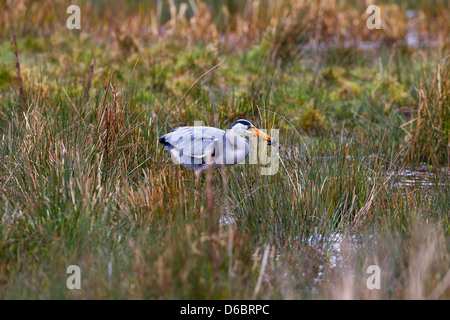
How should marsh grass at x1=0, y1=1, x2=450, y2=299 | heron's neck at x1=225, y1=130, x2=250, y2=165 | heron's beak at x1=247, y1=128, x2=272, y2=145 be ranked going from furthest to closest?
1. heron's beak at x1=247, y1=128, x2=272, y2=145
2. heron's neck at x1=225, y1=130, x2=250, y2=165
3. marsh grass at x1=0, y1=1, x2=450, y2=299

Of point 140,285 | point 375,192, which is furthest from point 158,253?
point 375,192

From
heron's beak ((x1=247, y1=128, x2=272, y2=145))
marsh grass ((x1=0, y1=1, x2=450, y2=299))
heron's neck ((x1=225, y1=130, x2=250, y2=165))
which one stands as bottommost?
marsh grass ((x1=0, y1=1, x2=450, y2=299))

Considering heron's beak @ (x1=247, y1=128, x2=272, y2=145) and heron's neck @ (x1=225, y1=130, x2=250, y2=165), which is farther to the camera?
heron's beak @ (x1=247, y1=128, x2=272, y2=145)

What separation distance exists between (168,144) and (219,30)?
6582 mm

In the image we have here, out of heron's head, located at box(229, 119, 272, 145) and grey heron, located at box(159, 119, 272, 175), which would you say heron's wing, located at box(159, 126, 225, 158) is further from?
heron's head, located at box(229, 119, 272, 145)

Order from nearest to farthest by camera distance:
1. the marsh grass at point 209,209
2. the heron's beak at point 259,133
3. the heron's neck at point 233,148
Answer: the marsh grass at point 209,209 < the heron's neck at point 233,148 < the heron's beak at point 259,133

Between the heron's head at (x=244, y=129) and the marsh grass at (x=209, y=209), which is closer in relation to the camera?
the marsh grass at (x=209, y=209)

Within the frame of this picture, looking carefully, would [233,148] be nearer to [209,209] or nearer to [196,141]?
[196,141]

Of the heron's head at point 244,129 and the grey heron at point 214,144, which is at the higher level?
the heron's head at point 244,129

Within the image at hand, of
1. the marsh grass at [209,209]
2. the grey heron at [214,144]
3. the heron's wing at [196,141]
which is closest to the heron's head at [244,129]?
the grey heron at [214,144]

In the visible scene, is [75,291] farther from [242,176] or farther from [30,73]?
[30,73]

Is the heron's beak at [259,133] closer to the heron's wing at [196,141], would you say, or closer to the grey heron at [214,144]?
the grey heron at [214,144]

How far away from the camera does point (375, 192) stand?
4316 millimetres

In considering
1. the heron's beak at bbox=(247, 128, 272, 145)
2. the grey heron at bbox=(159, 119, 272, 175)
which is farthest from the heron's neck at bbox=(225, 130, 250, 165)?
the heron's beak at bbox=(247, 128, 272, 145)
